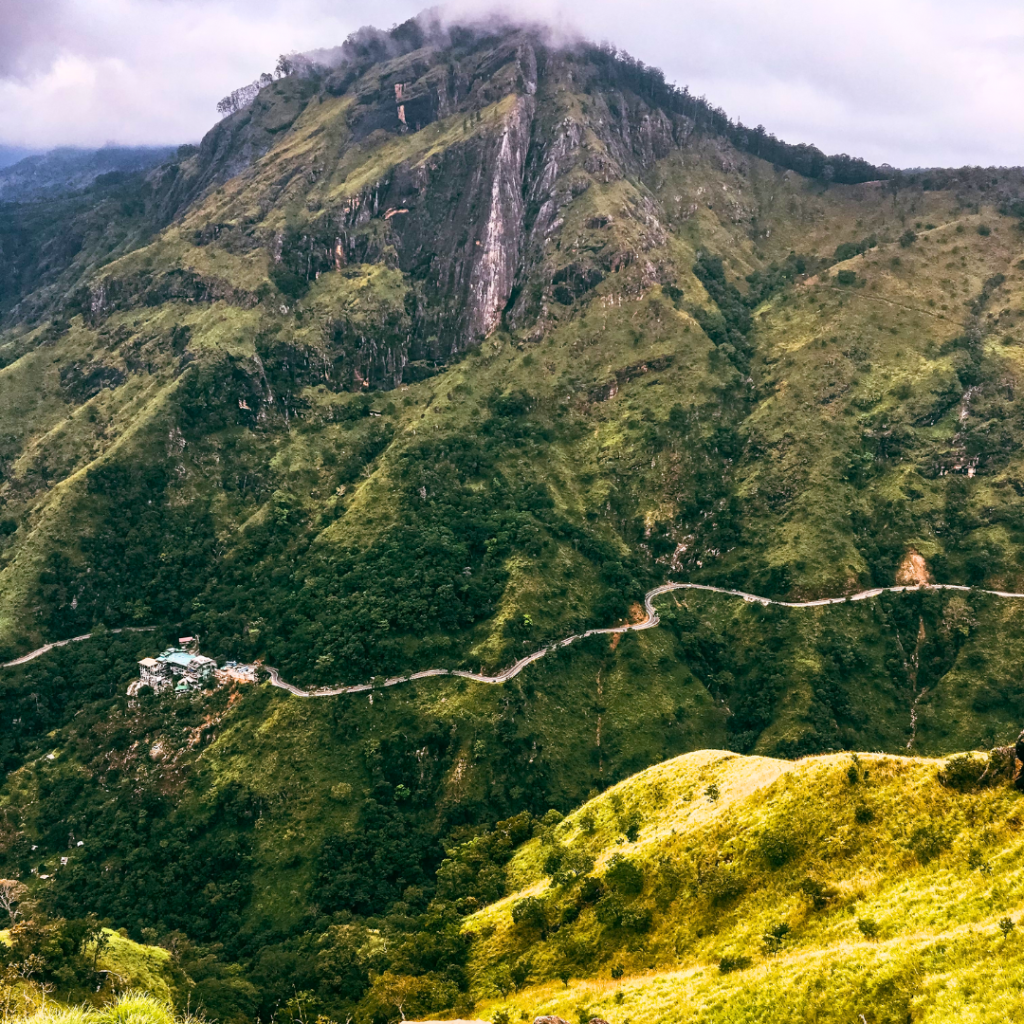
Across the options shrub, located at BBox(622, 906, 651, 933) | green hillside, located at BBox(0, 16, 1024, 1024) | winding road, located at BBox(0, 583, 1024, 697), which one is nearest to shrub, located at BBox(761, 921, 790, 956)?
shrub, located at BBox(622, 906, 651, 933)

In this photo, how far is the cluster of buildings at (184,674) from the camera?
140m

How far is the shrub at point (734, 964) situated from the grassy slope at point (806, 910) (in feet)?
1.96

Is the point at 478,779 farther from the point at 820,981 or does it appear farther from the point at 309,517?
the point at 820,981

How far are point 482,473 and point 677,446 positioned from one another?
167 feet

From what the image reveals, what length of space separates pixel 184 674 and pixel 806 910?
12872 cm

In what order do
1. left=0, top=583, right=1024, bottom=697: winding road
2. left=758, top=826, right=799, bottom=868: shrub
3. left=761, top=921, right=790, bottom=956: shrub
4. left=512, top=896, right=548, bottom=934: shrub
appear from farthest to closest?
left=0, top=583, right=1024, bottom=697: winding road < left=512, top=896, right=548, bottom=934: shrub < left=758, top=826, right=799, bottom=868: shrub < left=761, top=921, right=790, bottom=956: shrub

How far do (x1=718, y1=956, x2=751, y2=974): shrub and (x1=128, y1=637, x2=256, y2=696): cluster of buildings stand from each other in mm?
113887

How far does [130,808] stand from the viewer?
121750mm

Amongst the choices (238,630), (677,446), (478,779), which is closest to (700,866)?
(478,779)

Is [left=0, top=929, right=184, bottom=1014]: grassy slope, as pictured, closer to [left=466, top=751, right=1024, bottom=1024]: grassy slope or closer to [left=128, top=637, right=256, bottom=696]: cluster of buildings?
[left=466, top=751, right=1024, bottom=1024]: grassy slope

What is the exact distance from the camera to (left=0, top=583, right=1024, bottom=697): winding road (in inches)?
5335

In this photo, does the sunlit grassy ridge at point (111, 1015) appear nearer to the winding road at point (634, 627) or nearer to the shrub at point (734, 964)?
the shrub at point (734, 964)

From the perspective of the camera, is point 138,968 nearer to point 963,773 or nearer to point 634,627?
point 963,773

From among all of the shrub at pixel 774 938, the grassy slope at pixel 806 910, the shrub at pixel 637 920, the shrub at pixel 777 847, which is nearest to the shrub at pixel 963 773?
the grassy slope at pixel 806 910
